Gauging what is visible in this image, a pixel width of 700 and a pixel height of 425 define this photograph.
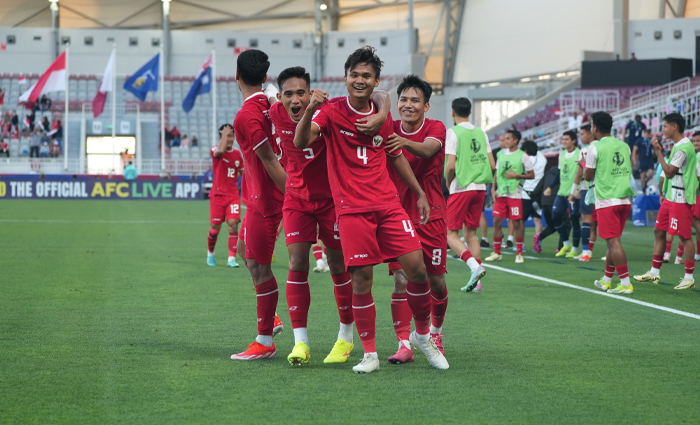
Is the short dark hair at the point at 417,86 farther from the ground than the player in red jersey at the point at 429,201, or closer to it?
farther from the ground

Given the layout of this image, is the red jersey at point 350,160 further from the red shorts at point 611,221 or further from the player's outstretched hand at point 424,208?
the red shorts at point 611,221

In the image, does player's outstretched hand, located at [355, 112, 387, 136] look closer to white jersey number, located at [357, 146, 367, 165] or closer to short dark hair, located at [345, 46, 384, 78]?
white jersey number, located at [357, 146, 367, 165]

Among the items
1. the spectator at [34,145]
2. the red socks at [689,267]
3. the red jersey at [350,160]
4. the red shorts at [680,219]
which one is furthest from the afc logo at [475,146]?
the spectator at [34,145]

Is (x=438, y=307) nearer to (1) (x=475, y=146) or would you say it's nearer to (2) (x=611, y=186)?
(2) (x=611, y=186)

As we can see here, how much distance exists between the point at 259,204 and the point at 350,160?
93cm

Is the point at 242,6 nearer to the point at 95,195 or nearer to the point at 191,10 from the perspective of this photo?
the point at 191,10

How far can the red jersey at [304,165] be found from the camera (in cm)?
532


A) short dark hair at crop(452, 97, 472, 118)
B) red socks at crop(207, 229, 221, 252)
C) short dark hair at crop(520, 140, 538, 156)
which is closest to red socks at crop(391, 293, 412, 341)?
short dark hair at crop(452, 97, 472, 118)

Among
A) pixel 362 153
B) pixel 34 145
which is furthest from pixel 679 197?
pixel 34 145

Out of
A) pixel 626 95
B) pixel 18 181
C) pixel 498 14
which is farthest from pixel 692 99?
pixel 18 181

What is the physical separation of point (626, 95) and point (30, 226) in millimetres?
27362

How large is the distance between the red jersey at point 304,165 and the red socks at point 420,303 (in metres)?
0.83

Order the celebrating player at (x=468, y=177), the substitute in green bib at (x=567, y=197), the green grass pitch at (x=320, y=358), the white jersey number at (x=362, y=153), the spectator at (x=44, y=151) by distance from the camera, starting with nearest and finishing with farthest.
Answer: the green grass pitch at (x=320, y=358) → the white jersey number at (x=362, y=153) → the celebrating player at (x=468, y=177) → the substitute in green bib at (x=567, y=197) → the spectator at (x=44, y=151)

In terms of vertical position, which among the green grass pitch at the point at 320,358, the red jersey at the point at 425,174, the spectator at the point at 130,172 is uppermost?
the spectator at the point at 130,172
